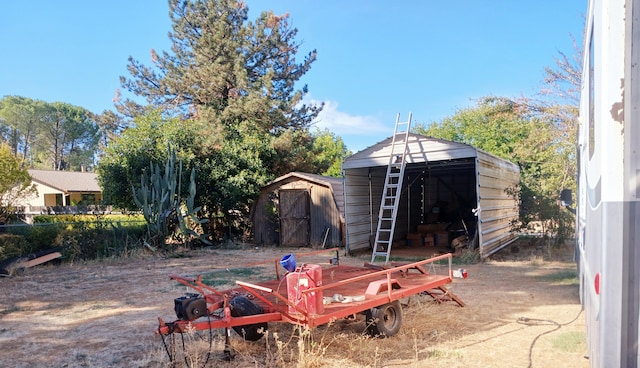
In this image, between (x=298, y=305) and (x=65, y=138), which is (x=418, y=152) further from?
(x=65, y=138)

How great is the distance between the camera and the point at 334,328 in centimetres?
571

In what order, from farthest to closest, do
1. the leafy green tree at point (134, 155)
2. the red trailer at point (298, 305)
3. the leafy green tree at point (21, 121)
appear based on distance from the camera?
the leafy green tree at point (21, 121) < the leafy green tree at point (134, 155) < the red trailer at point (298, 305)

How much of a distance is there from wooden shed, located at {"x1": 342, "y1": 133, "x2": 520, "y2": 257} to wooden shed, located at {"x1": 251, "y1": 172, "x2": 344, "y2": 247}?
2.03 metres

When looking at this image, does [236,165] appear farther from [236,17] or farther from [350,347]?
[350,347]

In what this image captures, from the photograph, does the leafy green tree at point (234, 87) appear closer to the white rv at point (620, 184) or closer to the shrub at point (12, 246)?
the shrub at point (12, 246)

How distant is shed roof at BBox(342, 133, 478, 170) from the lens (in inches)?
437

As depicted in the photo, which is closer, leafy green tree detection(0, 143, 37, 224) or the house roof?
leafy green tree detection(0, 143, 37, 224)

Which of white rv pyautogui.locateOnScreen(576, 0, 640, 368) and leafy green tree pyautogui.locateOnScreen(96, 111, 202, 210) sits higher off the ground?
leafy green tree pyautogui.locateOnScreen(96, 111, 202, 210)

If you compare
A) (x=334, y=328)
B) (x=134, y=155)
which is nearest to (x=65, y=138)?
(x=134, y=155)

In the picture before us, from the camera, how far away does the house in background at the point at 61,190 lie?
3688 centimetres

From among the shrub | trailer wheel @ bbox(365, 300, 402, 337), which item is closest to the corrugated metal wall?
trailer wheel @ bbox(365, 300, 402, 337)

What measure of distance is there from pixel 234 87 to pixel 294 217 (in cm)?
1033

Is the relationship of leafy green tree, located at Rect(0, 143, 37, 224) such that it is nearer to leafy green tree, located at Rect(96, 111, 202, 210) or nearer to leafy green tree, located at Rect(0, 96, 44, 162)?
leafy green tree, located at Rect(96, 111, 202, 210)

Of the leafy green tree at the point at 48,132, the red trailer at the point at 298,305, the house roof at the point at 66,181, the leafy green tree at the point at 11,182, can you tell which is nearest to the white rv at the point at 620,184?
the red trailer at the point at 298,305
